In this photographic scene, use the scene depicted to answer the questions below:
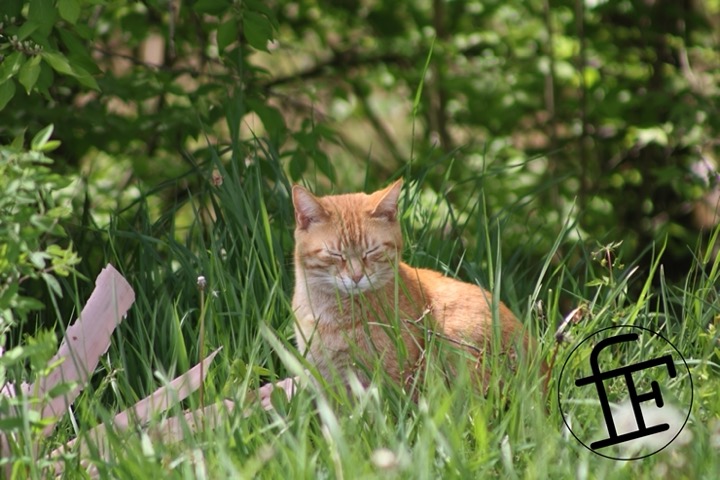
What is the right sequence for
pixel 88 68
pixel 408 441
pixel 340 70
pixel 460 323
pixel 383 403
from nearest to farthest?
pixel 408 441, pixel 383 403, pixel 460 323, pixel 88 68, pixel 340 70

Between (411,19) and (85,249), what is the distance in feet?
11.8

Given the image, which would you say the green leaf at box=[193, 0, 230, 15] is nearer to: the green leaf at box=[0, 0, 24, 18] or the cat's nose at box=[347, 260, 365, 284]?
Result: the green leaf at box=[0, 0, 24, 18]

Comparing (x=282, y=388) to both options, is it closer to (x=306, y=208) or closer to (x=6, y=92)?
(x=306, y=208)

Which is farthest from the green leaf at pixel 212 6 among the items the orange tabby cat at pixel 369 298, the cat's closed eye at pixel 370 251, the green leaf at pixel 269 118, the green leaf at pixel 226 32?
the cat's closed eye at pixel 370 251

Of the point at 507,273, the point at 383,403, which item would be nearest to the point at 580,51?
the point at 507,273

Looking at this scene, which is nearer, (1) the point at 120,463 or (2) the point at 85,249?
(1) the point at 120,463

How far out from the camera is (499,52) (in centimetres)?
638

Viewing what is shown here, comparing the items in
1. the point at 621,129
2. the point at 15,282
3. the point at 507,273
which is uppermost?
the point at 15,282

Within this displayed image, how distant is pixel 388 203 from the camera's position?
333cm

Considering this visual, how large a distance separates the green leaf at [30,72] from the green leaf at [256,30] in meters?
0.89

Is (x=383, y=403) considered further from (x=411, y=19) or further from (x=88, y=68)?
(x=411, y=19)

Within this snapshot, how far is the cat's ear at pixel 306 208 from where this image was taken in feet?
10.8

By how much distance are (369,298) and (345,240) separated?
0.20m

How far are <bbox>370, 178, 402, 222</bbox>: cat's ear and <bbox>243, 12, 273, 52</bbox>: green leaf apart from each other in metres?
0.81
